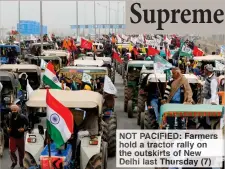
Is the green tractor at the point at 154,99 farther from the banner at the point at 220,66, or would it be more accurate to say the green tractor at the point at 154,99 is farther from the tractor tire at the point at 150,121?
the banner at the point at 220,66

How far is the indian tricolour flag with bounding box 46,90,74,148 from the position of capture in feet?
30.2

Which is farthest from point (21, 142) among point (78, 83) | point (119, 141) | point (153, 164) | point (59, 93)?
point (78, 83)

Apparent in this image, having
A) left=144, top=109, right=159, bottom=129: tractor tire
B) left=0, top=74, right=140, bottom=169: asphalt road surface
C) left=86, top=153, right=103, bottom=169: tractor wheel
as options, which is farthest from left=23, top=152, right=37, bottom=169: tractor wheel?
left=144, top=109, right=159, bottom=129: tractor tire

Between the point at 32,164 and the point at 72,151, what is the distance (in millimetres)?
778

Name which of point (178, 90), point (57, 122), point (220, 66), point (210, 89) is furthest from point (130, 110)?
point (57, 122)

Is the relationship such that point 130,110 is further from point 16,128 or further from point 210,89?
point 16,128

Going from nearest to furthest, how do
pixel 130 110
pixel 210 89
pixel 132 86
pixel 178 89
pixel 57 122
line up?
pixel 57 122 < pixel 178 89 < pixel 210 89 < pixel 130 110 < pixel 132 86

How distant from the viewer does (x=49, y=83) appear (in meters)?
15.0

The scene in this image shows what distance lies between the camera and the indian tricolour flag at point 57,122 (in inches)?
362

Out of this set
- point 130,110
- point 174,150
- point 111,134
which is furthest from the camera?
point 130,110

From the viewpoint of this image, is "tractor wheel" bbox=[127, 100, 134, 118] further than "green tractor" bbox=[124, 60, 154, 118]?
No

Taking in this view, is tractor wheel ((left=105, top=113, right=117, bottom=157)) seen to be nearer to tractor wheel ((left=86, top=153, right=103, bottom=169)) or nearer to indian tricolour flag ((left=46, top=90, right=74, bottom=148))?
tractor wheel ((left=86, top=153, right=103, bottom=169))

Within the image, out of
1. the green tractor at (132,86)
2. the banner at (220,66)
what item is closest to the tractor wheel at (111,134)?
the green tractor at (132,86)

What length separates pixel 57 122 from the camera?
30.2 feet
